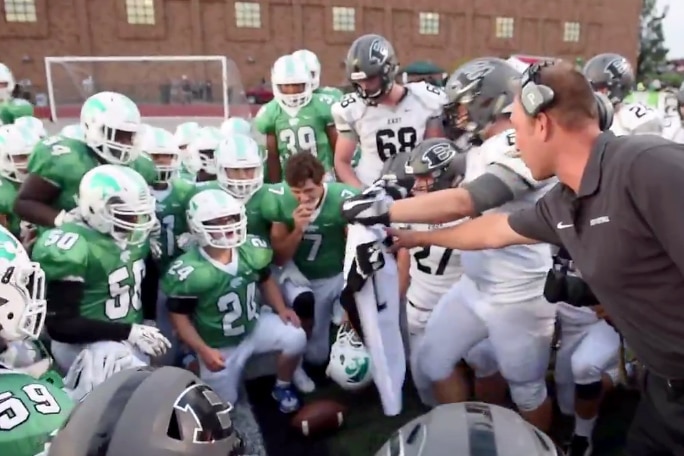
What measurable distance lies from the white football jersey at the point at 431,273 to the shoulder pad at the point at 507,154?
0.75 metres

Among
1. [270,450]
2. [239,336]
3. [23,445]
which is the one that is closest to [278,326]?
[239,336]

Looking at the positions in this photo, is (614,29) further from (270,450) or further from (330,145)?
(270,450)

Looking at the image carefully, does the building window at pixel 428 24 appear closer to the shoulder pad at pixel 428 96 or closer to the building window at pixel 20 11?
the building window at pixel 20 11

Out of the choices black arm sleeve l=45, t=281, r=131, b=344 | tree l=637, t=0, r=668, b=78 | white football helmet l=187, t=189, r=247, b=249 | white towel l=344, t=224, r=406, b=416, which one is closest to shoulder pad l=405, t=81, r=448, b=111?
white towel l=344, t=224, r=406, b=416

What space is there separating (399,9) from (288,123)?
26794mm

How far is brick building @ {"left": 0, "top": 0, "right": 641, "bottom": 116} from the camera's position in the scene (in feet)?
79.3

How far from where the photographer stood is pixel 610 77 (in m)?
4.85

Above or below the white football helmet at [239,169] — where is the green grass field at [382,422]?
below

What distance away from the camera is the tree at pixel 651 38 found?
145 ft

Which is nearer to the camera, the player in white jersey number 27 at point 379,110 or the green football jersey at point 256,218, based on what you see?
the green football jersey at point 256,218

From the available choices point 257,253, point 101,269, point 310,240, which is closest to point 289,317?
point 257,253

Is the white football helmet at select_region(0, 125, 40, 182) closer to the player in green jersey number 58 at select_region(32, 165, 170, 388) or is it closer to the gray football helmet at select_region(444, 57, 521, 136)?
the player in green jersey number 58 at select_region(32, 165, 170, 388)

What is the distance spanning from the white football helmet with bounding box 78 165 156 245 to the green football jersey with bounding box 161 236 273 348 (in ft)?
1.25

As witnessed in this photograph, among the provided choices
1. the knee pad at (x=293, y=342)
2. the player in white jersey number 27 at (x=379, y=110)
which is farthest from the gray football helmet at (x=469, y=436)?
the player in white jersey number 27 at (x=379, y=110)
